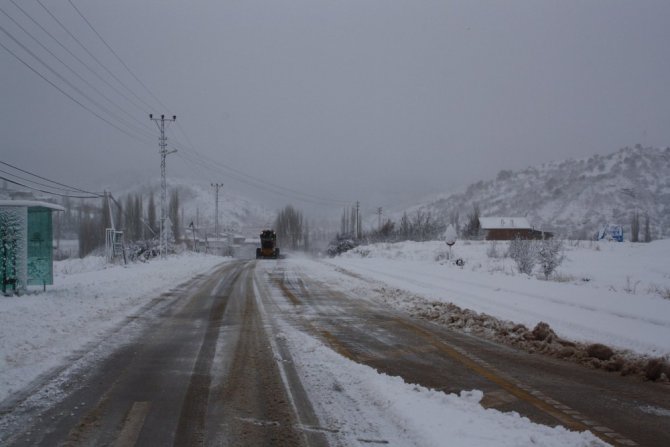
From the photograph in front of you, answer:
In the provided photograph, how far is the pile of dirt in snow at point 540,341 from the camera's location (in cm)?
740

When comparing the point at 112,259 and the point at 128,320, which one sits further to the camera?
the point at 112,259

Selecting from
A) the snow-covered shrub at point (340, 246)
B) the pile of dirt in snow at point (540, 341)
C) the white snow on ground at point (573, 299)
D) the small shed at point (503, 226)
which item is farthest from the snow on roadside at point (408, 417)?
the small shed at point (503, 226)

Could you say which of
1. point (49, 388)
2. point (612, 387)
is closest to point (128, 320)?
point (49, 388)

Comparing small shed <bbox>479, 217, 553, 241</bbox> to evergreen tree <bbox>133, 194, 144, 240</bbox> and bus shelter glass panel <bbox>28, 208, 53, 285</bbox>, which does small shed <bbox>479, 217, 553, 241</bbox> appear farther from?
bus shelter glass panel <bbox>28, 208, 53, 285</bbox>

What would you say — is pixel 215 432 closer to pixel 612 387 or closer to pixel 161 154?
pixel 612 387

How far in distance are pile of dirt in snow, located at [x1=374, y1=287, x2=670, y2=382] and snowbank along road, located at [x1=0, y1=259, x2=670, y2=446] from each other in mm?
448

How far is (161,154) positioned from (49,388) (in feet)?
120

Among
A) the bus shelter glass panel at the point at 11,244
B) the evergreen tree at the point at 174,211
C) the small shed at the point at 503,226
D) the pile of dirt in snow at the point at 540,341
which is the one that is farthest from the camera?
the small shed at the point at 503,226

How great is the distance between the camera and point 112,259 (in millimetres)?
31969

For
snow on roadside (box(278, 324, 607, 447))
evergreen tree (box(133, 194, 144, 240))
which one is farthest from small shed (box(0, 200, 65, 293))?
evergreen tree (box(133, 194, 144, 240))

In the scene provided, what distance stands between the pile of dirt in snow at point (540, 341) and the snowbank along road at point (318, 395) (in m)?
0.45

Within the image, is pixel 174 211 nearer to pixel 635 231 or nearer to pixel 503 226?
pixel 503 226

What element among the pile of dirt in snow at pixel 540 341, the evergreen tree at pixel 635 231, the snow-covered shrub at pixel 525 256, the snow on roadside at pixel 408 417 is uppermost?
the evergreen tree at pixel 635 231

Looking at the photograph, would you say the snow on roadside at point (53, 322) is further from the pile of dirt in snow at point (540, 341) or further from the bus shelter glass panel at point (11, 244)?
the pile of dirt in snow at point (540, 341)
